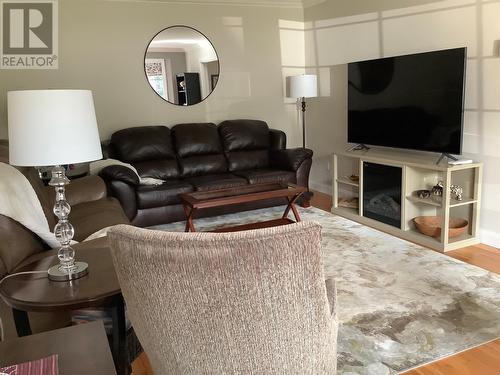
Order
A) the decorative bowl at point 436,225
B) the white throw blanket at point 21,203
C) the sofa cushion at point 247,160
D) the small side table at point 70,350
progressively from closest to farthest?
the small side table at point 70,350
the white throw blanket at point 21,203
the decorative bowl at point 436,225
the sofa cushion at point 247,160

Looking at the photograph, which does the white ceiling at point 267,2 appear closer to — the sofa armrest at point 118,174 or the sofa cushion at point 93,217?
the sofa armrest at point 118,174

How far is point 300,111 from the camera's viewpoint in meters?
6.15

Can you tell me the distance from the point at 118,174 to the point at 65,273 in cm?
250

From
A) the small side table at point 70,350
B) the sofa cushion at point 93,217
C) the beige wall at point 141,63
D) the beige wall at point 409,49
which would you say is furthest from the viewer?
the beige wall at point 141,63

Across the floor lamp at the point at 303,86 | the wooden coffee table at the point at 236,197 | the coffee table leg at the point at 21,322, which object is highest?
the floor lamp at the point at 303,86

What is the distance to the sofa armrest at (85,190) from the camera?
11.9ft

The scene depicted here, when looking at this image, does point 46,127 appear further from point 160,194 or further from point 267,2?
point 267,2

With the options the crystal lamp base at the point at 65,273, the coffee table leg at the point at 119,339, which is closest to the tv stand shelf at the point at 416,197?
the coffee table leg at the point at 119,339

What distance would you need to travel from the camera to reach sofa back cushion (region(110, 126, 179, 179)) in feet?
16.0

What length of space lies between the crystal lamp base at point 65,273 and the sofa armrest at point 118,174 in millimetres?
2402

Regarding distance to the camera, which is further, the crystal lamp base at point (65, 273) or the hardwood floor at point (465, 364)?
the hardwood floor at point (465, 364)

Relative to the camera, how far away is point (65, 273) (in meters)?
1.82

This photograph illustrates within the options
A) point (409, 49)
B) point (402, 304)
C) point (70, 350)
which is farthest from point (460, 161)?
point (70, 350)

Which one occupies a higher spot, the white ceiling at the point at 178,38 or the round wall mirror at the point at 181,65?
the white ceiling at the point at 178,38
